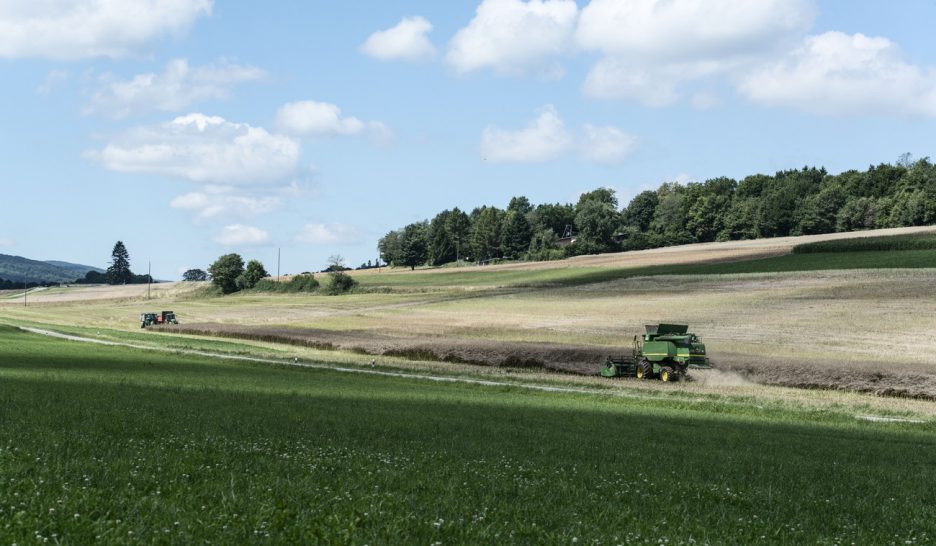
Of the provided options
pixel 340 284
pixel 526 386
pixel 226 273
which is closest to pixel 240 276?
pixel 226 273

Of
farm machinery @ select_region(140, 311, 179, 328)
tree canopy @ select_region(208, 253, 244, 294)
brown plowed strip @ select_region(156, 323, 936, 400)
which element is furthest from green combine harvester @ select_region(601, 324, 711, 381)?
tree canopy @ select_region(208, 253, 244, 294)

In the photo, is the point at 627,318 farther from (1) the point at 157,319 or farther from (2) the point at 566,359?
(1) the point at 157,319

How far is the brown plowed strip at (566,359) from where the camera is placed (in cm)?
4434

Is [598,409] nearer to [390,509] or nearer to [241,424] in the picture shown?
[241,424]

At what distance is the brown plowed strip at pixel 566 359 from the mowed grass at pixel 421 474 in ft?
50.5

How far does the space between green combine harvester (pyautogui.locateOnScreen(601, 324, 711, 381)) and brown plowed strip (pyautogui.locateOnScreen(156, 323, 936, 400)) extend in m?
1.32

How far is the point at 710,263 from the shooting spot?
403 ft

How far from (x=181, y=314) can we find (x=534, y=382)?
3370 inches

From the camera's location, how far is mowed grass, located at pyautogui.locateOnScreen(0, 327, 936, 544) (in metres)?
9.58

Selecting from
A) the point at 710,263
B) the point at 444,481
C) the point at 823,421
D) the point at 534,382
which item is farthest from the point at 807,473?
the point at 710,263

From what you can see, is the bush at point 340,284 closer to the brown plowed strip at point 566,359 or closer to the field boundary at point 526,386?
the brown plowed strip at point 566,359

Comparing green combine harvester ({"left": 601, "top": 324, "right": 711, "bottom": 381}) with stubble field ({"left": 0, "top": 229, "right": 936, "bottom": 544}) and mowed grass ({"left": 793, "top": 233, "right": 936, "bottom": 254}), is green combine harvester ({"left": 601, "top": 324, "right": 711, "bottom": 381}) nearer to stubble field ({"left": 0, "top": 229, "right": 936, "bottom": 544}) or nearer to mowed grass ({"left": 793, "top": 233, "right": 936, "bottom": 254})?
stubble field ({"left": 0, "top": 229, "right": 936, "bottom": 544})

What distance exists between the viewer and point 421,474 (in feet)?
45.2

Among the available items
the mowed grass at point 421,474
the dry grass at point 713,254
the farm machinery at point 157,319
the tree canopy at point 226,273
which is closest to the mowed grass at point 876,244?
the dry grass at point 713,254
